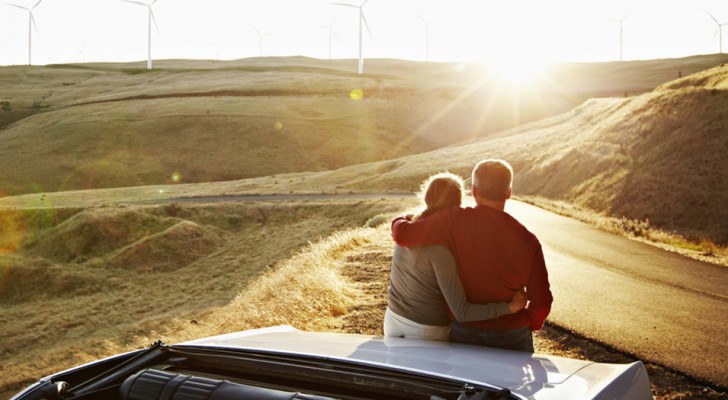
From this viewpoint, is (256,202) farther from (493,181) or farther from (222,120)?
(222,120)

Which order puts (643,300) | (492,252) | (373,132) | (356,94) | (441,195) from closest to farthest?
(492,252) < (441,195) < (643,300) < (373,132) < (356,94)

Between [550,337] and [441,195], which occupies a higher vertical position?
[441,195]

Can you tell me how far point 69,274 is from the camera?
30875 millimetres

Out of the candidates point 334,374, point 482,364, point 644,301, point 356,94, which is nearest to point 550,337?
point 644,301

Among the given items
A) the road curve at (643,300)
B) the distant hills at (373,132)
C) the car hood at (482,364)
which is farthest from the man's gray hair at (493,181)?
the distant hills at (373,132)

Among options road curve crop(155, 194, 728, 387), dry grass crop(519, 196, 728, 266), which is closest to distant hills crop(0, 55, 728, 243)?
dry grass crop(519, 196, 728, 266)

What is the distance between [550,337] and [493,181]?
5.93 m

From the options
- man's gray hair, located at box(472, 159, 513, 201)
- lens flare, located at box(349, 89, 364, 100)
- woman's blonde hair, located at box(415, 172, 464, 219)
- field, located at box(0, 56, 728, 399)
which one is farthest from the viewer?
lens flare, located at box(349, 89, 364, 100)

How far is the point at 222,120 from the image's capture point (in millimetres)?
96938

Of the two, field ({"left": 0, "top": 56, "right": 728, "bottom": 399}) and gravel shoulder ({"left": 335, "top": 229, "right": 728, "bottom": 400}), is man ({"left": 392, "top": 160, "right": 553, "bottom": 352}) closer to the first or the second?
gravel shoulder ({"left": 335, "top": 229, "right": 728, "bottom": 400})

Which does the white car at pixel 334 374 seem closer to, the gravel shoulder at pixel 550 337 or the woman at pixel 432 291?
the woman at pixel 432 291

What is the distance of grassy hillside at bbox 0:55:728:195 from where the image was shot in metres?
80.8

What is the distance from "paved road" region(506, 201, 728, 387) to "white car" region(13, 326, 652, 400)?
576 cm

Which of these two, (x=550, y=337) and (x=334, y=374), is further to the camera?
(x=550, y=337)
